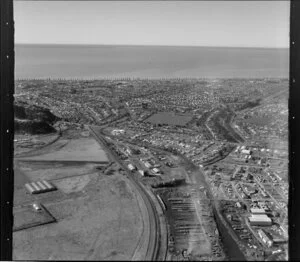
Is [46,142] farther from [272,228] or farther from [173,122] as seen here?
[272,228]

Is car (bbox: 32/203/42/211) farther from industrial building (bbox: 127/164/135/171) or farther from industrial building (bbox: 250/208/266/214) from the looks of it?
industrial building (bbox: 250/208/266/214)

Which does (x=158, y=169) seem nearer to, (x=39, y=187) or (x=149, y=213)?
(x=149, y=213)

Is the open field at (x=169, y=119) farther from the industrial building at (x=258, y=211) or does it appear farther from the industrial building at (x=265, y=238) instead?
the industrial building at (x=265, y=238)

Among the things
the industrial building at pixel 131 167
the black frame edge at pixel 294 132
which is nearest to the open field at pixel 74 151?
the industrial building at pixel 131 167

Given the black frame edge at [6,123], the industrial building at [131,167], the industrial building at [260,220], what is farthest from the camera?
the industrial building at [131,167]

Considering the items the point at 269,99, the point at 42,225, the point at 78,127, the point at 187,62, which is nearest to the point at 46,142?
the point at 78,127

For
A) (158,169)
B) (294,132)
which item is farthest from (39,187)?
(294,132)

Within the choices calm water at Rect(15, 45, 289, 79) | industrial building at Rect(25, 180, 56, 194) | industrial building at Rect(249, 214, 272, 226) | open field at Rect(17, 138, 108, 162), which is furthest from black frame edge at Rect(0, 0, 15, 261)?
industrial building at Rect(249, 214, 272, 226)
